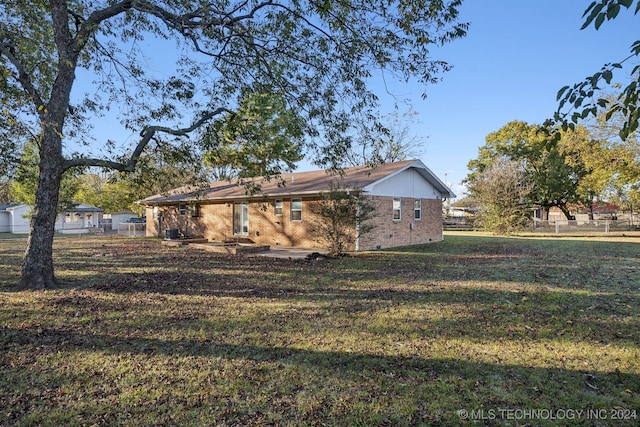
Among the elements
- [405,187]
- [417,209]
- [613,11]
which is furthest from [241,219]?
[613,11]

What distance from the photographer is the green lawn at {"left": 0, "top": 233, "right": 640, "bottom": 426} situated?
3.30 m

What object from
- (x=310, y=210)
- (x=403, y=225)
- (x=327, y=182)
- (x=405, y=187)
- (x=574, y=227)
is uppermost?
(x=327, y=182)

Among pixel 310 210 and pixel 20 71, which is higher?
pixel 20 71

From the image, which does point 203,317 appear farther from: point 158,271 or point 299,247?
point 299,247

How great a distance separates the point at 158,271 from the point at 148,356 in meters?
6.92

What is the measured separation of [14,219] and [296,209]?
36.1 metres

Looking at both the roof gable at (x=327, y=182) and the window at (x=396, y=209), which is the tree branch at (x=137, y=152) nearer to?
the roof gable at (x=327, y=182)

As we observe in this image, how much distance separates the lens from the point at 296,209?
18234 millimetres

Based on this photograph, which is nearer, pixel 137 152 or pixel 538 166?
pixel 137 152

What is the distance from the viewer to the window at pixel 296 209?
1811cm

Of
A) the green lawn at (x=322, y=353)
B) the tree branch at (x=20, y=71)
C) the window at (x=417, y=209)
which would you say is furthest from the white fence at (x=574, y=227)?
the tree branch at (x=20, y=71)

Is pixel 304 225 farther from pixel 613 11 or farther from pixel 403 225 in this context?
pixel 613 11

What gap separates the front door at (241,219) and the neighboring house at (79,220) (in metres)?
23.9

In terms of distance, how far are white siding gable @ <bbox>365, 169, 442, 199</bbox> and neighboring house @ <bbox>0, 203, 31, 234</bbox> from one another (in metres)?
37.2
